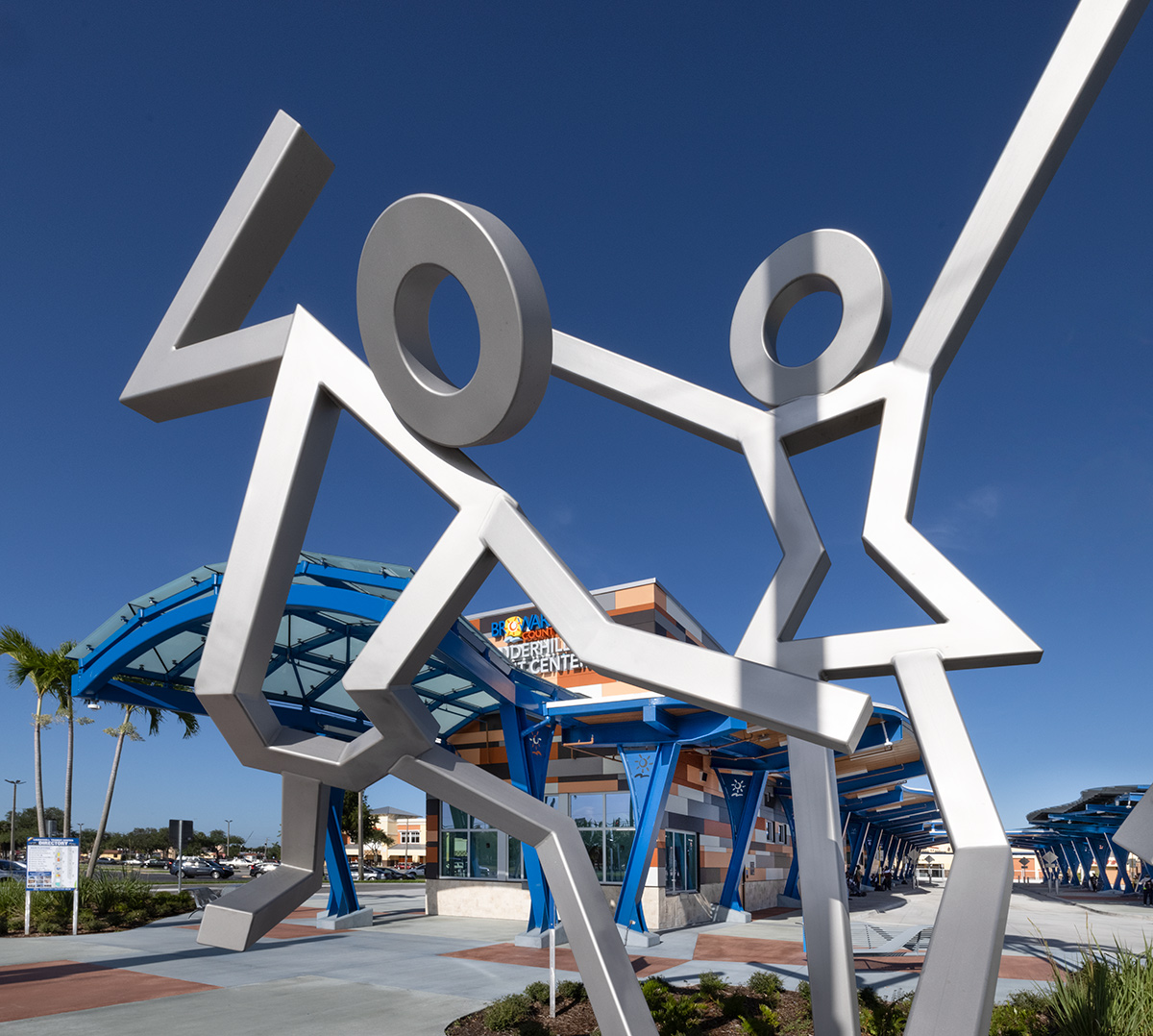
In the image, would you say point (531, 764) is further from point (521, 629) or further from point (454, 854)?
point (521, 629)

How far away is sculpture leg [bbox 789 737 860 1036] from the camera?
6.30 metres

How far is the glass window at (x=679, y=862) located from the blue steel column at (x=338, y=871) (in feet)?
26.5

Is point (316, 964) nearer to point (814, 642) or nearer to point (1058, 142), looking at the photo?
point (814, 642)

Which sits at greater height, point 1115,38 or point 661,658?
point 1115,38

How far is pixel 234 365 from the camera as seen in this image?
6.88m

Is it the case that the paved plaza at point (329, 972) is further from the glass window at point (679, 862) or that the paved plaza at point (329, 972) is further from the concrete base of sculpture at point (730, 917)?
the glass window at point (679, 862)

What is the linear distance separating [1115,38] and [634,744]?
1728 centimetres

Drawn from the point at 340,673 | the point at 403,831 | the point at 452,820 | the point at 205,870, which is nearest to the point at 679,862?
the point at 452,820

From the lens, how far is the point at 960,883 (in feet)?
14.9

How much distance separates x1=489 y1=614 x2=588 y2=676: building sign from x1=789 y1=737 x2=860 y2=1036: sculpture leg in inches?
853

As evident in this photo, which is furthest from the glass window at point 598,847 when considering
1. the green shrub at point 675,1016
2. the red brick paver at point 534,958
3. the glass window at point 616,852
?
the green shrub at point 675,1016

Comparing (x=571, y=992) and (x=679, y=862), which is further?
(x=679, y=862)

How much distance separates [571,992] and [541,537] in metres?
7.83

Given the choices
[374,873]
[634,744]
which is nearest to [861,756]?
[634,744]
